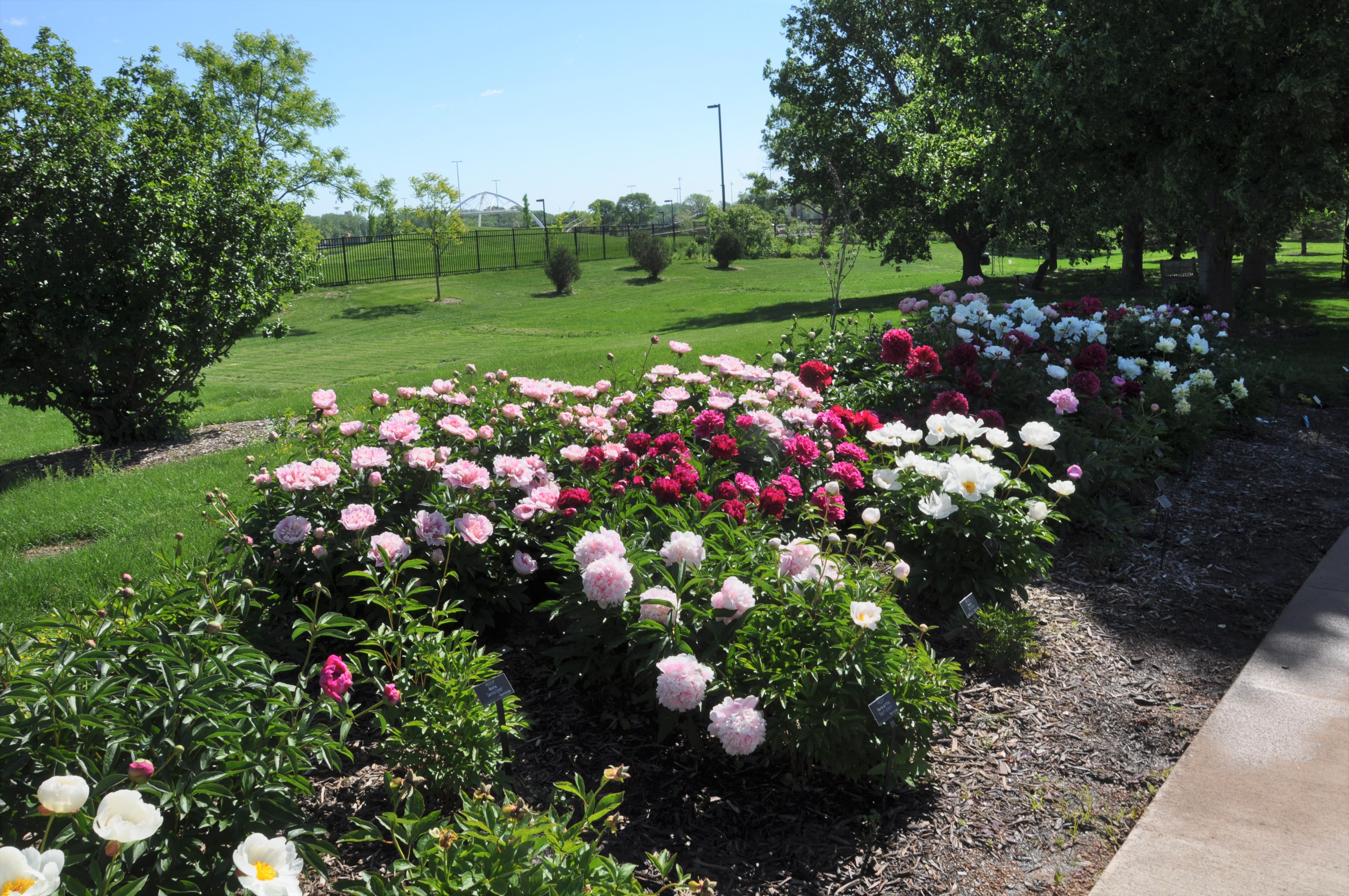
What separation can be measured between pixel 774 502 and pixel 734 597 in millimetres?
666

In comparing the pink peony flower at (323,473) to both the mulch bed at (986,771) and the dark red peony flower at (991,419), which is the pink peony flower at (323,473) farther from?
the dark red peony flower at (991,419)

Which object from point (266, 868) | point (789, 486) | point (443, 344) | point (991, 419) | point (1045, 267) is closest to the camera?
point (266, 868)

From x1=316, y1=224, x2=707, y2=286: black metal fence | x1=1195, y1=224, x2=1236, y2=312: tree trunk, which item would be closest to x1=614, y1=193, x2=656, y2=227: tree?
x1=316, y1=224, x2=707, y2=286: black metal fence

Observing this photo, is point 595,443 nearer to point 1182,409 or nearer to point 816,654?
point 816,654

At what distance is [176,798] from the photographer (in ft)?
5.54

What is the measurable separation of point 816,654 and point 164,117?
8233 mm

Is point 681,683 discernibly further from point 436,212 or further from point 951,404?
point 436,212

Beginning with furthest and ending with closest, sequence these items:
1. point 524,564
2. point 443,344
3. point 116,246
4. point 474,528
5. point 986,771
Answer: point 443,344
point 116,246
point 524,564
point 474,528
point 986,771

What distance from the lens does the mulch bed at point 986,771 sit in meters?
2.35

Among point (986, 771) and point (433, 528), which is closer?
point (986, 771)

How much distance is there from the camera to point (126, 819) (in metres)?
1.42

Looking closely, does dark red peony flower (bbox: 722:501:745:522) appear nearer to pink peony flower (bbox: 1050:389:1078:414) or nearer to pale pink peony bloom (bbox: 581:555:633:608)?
pale pink peony bloom (bbox: 581:555:633:608)

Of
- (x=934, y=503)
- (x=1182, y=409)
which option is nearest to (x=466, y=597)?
(x=934, y=503)

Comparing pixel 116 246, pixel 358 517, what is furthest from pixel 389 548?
pixel 116 246
